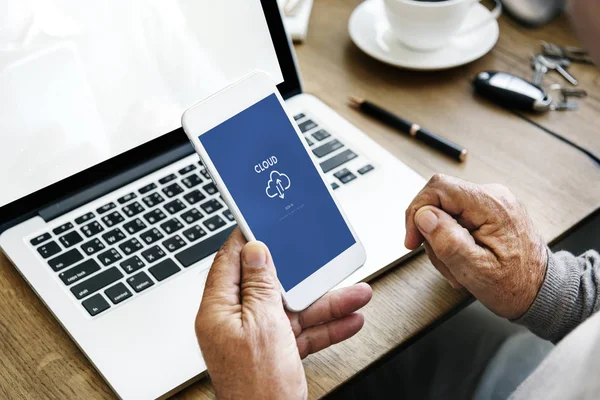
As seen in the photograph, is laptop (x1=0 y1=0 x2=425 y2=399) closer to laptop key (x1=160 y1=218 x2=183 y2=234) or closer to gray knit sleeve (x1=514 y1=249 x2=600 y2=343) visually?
laptop key (x1=160 y1=218 x2=183 y2=234)

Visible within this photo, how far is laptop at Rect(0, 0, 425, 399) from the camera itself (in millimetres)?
580

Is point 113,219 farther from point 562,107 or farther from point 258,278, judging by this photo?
point 562,107

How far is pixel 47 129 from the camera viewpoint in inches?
24.8

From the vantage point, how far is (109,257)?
0.62 metres

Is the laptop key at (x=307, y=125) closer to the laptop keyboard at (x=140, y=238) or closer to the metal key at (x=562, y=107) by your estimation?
the laptop keyboard at (x=140, y=238)

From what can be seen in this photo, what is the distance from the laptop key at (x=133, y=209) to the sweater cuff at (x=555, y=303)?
40 centimetres

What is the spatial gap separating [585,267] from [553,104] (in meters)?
0.28

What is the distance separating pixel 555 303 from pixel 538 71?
0.40m

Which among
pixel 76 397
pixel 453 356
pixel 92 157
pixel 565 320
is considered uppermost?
pixel 92 157

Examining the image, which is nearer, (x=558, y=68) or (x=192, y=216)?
(x=192, y=216)

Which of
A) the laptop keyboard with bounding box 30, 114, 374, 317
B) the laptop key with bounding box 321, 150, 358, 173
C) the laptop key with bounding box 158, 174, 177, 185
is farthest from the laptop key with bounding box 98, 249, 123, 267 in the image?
the laptop key with bounding box 321, 150, 358, 173

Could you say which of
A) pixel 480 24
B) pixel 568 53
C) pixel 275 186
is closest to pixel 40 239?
pixel 275 186

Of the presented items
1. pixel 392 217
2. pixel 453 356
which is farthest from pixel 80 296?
pixel 453 356

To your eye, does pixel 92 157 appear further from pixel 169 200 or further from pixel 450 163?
pixel 450 163
